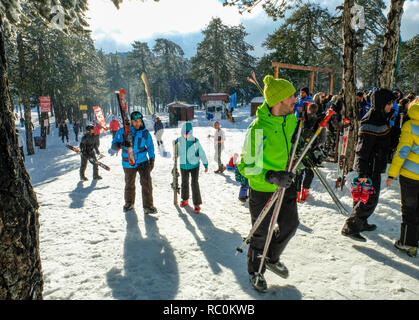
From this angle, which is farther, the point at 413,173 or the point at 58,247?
the point at 58,247

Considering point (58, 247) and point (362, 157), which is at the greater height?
point (362, 157)

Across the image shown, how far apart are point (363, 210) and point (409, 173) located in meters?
0.88

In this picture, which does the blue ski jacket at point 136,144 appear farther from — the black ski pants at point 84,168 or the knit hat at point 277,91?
the black ski pants at point 84,168

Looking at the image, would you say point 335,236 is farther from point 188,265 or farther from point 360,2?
point 360,2

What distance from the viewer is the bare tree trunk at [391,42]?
6.00 metres

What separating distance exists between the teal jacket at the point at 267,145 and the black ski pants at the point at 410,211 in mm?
1987

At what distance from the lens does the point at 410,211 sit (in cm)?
356

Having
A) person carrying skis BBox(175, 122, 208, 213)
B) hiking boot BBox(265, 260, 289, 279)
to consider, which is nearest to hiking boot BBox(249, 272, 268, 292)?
hiking boot BBox(265, 260, 289, 279)

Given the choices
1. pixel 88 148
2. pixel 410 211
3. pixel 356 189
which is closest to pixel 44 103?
pixel 88 148

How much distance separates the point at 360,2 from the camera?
2036 cm
